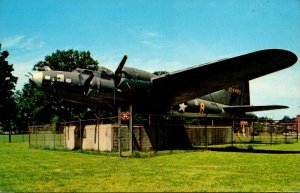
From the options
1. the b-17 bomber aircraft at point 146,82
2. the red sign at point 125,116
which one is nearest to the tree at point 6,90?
the b-17 bomber aircraft at point 146,82

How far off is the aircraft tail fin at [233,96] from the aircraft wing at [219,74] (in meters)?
7.60

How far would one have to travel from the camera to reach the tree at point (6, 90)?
5274 cm

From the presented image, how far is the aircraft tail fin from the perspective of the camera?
30.4 m

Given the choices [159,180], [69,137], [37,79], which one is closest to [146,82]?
[37,79]

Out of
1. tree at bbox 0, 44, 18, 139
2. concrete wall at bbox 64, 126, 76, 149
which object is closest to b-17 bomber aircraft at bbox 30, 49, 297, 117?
concrete wall at bbox 64, 126, 76, 149

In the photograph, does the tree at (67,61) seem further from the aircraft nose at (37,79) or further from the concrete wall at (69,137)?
the aircraft nose at (37,79)

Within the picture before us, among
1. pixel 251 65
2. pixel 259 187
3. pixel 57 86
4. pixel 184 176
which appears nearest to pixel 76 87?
pixel 57 86

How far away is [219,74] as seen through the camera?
19344mm

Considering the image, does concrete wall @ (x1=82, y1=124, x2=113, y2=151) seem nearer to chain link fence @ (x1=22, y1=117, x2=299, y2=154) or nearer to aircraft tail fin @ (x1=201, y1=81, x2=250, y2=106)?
chain link fence @ (x1=22, y1=117, x2=299, y2=154)

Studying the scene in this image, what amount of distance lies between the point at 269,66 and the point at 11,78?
48.6 meters

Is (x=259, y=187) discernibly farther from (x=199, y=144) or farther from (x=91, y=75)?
(x=199, y=144)

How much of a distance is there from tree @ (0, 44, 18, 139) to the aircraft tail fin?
113ft

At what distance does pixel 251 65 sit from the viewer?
58.0 feet

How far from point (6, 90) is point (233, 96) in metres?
37.1
